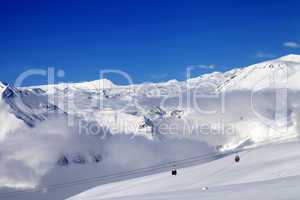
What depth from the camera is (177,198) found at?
21.9 meters

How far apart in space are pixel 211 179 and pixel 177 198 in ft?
41.4

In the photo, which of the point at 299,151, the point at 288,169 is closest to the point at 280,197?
the point at 288,169

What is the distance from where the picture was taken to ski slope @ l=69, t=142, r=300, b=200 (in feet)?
78.2

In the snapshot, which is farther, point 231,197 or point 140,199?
point 140,199

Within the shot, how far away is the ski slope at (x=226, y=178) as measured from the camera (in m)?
23.8

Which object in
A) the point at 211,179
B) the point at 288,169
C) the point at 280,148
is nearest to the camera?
the point at 288,169

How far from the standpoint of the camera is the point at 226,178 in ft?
108

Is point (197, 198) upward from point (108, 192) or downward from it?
upward

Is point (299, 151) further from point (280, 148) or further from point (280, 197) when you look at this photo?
point (280, 197)

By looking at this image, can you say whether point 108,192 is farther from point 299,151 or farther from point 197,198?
point 197,198

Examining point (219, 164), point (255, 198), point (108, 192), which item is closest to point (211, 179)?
point (219, 164)

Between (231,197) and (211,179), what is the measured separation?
582 inches

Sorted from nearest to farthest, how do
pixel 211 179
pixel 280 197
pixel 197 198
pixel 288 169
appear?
pixel 280 197 → pixel 197 198 → pixel 288 169 → pixel 211 179

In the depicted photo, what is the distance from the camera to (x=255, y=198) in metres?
18.5
